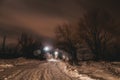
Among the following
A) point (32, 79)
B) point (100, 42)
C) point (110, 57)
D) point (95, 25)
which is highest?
point (95, 25)

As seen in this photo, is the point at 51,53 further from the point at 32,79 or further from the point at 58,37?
the point at 32,79

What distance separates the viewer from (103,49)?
48250 mm

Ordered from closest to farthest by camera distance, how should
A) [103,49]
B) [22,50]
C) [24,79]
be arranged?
1. [24,79]
2. [103,49]
3. [22,50]

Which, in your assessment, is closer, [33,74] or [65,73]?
[33,74]

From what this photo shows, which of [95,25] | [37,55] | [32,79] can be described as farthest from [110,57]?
[37,55]

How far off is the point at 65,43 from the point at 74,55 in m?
5.88

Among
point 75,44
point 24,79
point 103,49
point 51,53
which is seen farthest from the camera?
point 51,53

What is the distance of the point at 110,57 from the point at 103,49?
499 cm

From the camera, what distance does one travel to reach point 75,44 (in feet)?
230

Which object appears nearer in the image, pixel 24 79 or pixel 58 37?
pixel 24 79

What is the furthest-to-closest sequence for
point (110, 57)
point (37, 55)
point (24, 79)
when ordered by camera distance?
point (37, 55) < point (110, 57) < point (24, 79)

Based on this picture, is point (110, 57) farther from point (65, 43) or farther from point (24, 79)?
point (24, 79)

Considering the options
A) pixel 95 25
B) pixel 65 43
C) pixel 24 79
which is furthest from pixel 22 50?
pixel 24 79

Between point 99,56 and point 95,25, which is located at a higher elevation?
point 95,25
